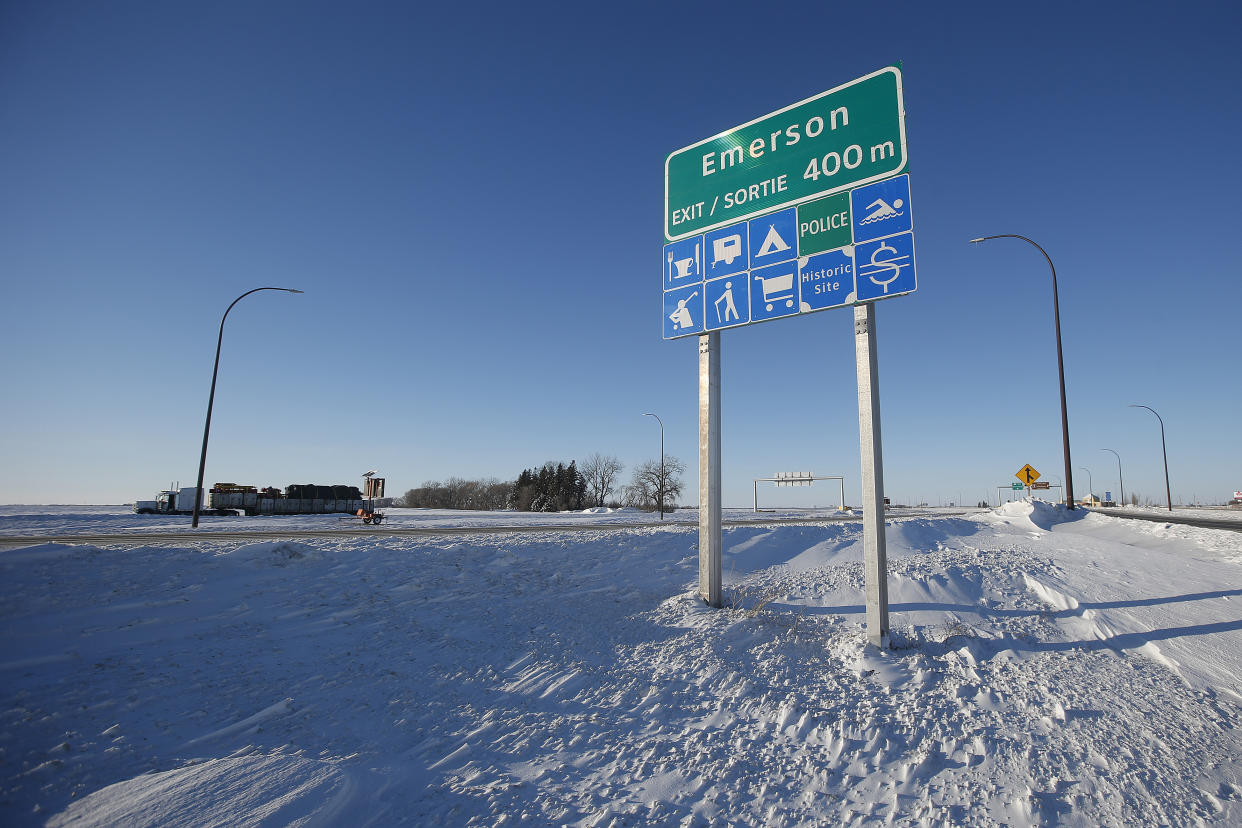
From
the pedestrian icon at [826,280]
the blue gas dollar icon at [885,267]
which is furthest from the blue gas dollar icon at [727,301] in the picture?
the blue gas dollar icon at [885,267]

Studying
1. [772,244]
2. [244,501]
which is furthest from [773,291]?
[244,501]

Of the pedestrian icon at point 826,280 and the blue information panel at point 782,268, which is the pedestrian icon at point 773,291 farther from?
the pedestrian icon at point 826,280

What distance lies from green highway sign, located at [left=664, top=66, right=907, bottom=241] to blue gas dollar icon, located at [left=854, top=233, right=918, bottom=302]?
1045 mm

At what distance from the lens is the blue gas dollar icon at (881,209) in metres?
7.51

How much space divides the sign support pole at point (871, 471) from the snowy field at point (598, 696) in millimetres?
563

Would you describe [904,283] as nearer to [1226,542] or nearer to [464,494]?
[1226,542]

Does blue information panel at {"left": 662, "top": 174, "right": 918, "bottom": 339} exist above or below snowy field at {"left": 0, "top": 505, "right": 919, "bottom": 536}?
above

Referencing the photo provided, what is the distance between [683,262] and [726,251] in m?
0.83

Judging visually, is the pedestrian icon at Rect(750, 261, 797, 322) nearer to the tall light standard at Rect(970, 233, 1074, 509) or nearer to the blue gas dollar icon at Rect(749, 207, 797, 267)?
the blue gas dollar icon at Rect(749, 207, 797, 267)

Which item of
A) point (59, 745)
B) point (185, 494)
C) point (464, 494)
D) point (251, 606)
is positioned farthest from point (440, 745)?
point (464, 494)

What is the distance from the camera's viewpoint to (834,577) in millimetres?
9961

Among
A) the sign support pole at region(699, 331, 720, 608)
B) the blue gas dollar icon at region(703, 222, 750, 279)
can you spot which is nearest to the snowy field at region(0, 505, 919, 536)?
the sign support pole at region(699, 331, 720, 608)

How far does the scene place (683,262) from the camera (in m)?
9.80

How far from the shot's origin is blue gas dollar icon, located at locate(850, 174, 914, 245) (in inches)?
296
